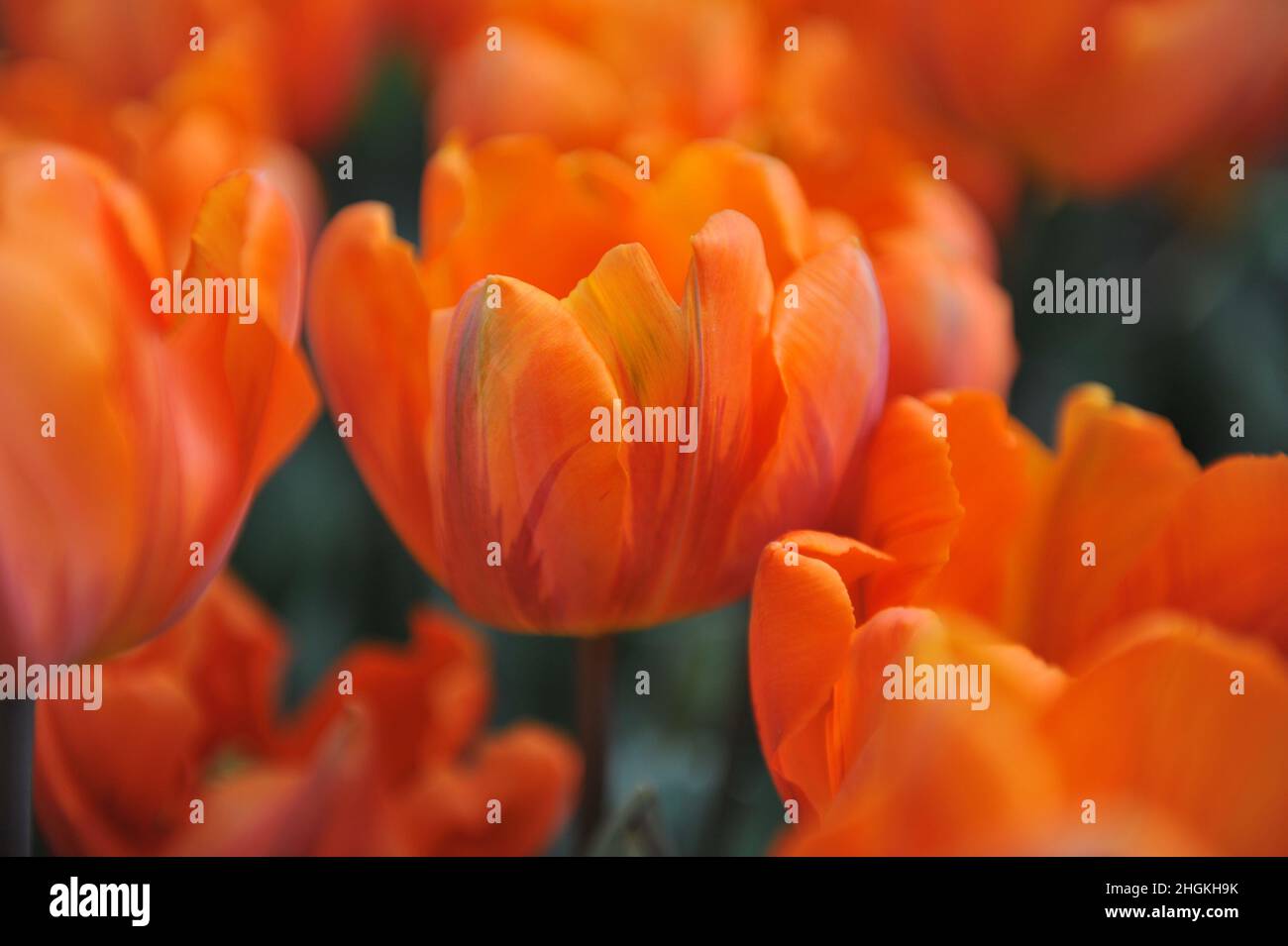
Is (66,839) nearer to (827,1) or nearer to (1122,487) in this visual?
(1122,487)

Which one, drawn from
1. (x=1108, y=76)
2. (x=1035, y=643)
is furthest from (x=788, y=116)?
(x=1035, y=643)

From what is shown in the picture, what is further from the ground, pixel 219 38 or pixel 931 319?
pixel 219 38

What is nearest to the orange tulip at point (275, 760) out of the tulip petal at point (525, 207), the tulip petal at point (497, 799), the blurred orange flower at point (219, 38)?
the tulip petal at point (497, 799)

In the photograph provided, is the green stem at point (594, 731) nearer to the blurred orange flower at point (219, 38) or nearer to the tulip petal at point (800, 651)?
the tulip petal at point (800, 651)

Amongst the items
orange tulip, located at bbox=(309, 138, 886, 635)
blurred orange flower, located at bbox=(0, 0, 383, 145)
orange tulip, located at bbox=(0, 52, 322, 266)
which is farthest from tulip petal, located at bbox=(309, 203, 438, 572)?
blurred orange flower, located at bbox=(0, 0, 383, 145)

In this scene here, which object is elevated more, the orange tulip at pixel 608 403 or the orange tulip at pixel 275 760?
the orange tulip at pixel 608 403

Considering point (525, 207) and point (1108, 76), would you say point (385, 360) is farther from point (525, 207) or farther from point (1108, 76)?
point (1108, 76)
